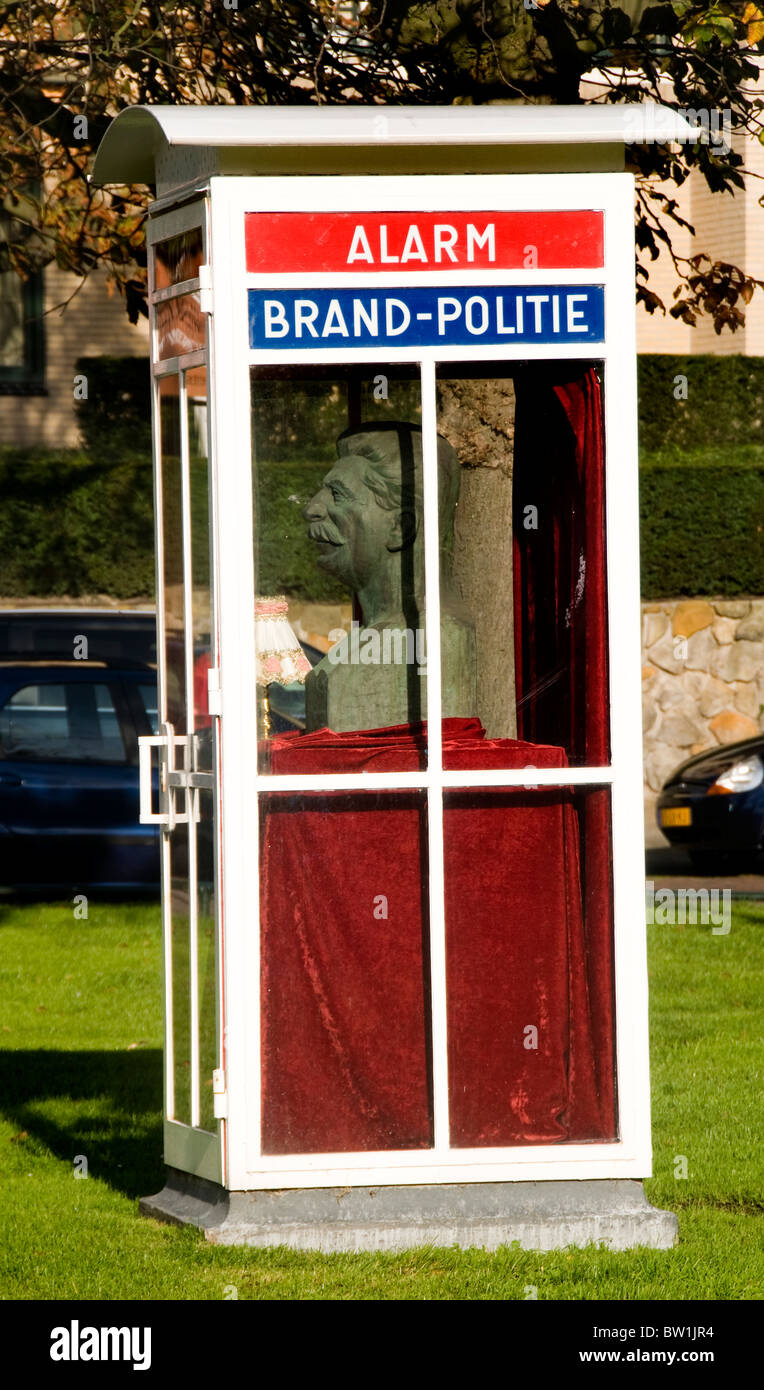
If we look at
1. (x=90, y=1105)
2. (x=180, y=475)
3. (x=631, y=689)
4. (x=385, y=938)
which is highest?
(x=180, y=475)

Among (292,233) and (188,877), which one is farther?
(188,877)

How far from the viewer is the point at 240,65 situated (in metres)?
9.82

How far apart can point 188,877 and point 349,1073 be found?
79 cm

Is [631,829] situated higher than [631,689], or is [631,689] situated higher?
[631,689]

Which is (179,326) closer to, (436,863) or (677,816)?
(436,863)

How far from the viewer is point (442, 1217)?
210 inches

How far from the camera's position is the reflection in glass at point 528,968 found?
17.7 feet

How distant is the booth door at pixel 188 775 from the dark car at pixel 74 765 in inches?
299

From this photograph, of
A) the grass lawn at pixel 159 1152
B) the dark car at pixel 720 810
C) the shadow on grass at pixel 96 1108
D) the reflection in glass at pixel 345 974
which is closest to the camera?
the grass lawn at pixel 159 1152

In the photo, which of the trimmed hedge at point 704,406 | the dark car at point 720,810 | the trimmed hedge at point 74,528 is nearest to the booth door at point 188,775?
the dark car at point 720,810

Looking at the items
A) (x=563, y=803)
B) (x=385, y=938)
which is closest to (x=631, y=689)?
(x=563, y=803)

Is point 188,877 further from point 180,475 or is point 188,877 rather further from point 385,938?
point 180,475

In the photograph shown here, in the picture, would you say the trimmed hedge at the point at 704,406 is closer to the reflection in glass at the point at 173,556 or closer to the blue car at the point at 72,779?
the blue car at the point at 72,779
